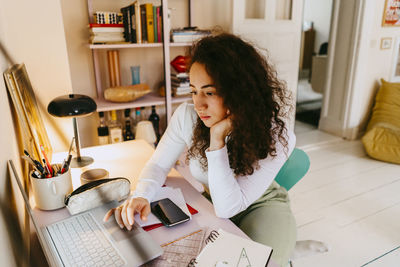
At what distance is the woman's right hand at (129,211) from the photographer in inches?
35.2

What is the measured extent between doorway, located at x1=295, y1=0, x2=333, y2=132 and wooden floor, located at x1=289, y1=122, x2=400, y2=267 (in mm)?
1513

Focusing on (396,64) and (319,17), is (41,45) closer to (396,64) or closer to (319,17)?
(396,64)

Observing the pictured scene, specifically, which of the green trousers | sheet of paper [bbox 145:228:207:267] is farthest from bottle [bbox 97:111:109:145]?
sheet of paper [bbox 145:228:207:267]

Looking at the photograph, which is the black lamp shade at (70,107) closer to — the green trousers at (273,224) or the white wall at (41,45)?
the white wall at (41,45)

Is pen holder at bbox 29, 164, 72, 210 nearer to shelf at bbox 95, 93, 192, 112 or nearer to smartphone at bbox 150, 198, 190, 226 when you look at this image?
smartphone at bbox 150, 198, 190, 226

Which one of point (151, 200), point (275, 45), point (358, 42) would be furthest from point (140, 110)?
point (358, 42)

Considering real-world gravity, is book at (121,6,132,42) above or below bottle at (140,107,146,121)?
above

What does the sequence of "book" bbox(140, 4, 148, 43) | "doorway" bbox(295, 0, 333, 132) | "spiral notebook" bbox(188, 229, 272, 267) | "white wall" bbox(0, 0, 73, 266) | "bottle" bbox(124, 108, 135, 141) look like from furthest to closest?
"doorway" bbox(295, 0, 333, 132) < "bottle" bbox(124, 108, 135, 141) < "book" bbox(140, 4, 148, 43) < "white wall" bbox(0, 0, 73, 266) < "spiral notebook" bbox(188, 229, 272, 267)

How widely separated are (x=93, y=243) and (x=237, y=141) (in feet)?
1.88

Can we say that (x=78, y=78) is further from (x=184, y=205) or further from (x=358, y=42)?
(x=358, y=42)

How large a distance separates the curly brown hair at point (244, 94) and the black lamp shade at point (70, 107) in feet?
1.65

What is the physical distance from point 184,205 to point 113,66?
1.74 meters

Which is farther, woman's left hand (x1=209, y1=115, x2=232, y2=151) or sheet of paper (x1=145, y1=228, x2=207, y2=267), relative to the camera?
woman's left hand (x1=209, y1=115, x2=232, y2=151)

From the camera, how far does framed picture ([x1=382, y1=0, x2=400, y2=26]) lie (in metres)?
3.32
